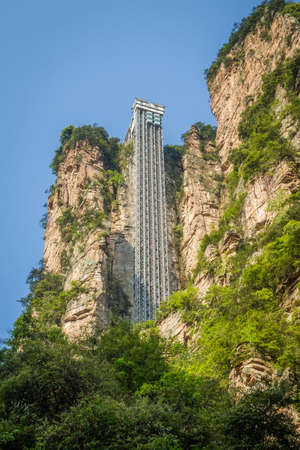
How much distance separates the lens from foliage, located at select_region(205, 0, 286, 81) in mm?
35094

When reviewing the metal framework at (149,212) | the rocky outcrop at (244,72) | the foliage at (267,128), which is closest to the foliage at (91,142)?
the metal framework at (149,212)

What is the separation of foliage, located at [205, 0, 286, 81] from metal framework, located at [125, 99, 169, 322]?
5.53m

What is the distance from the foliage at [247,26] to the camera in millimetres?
35094

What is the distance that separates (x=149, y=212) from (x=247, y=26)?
51.1ft

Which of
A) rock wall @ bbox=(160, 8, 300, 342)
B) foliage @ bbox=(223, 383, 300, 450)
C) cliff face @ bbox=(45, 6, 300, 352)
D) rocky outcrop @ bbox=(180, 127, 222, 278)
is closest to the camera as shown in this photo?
foliage @ bbox=(223, 383, 300, 450)

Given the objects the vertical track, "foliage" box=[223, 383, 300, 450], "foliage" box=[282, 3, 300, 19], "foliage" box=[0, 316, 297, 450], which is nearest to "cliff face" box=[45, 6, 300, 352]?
"foliage" box=[282, 3, 300, 19]

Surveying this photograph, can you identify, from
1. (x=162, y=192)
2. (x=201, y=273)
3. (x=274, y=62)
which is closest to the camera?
(x=201, y=273)

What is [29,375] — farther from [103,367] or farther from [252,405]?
[252,405]

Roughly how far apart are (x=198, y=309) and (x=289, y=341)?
972 centimetres

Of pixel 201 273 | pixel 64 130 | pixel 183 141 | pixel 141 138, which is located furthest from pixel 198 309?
pixel 64 130

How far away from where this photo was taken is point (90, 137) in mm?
41844

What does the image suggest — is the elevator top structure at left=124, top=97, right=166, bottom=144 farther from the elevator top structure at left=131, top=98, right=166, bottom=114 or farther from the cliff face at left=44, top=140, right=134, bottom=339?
the cliff face at left=44, top=140, right=134, bottom=339

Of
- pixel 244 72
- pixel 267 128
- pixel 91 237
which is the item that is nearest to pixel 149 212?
pixel 91 237

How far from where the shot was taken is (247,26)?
38.0m
